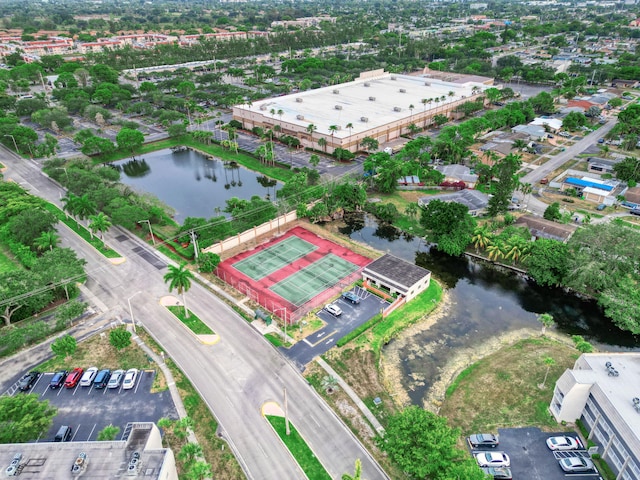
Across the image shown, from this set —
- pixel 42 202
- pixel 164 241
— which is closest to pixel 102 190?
pixel 42 202

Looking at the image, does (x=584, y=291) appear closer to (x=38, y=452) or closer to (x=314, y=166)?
(x=314, y=166)

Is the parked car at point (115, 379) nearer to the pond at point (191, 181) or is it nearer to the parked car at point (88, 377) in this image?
the parked car at point (88, 377)

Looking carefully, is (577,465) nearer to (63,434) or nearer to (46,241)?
(63,434)

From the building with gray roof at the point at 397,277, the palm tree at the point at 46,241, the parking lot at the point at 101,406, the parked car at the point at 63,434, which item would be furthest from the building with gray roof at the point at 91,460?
the palm tree at the point at 46,241

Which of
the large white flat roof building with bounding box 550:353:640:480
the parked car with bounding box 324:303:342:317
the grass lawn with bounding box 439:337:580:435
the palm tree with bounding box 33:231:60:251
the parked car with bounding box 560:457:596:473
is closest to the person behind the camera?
the large white flat roof building with bounding box 550:353:640:480

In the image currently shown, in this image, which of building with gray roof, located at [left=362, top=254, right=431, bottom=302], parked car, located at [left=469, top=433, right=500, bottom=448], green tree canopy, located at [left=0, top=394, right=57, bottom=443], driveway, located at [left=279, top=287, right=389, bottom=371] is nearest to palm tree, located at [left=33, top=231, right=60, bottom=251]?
green tree canopy, located at [left=0, top=394, right=57, bottom=443]

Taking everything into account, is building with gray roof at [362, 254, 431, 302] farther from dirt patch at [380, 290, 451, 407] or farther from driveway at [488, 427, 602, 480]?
driveway at [488, 427, 602, 480]
